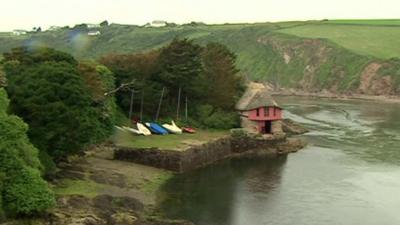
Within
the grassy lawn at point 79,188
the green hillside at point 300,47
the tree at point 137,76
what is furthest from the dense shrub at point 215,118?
the green hillside at point 300,47

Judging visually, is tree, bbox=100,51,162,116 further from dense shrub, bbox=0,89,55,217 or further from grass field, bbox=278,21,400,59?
grass field, bbox=278,21,400,59

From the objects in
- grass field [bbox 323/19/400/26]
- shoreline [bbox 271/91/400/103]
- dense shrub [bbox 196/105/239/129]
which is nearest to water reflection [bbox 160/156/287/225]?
dense shrub [bbox 196/105/239/129]

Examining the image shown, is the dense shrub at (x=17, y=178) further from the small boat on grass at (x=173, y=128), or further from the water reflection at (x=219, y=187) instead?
the small boat on grass at (x=173, y=128)

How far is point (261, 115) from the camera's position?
67.6m

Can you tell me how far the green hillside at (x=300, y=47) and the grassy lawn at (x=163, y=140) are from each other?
7374 cm

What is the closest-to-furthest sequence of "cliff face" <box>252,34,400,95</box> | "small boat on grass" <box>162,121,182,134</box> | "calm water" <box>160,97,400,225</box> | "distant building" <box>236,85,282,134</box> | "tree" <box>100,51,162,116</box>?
1. "calm water" <box>160,97,400,225</box>
2. "small boat on grass" <box>162,121,182,134</box>
3. "tree" <box>100,51,162,116</box>
4. "distant building" <box>236,85,282,134</box>
5. "cliff face" <box>252,34,400,95</box>

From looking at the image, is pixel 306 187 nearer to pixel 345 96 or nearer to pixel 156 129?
pixel 156 129

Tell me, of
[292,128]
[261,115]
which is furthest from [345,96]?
[261,115]

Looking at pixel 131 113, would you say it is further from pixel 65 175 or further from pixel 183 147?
pixel 65 175

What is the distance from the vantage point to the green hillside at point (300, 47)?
137 m

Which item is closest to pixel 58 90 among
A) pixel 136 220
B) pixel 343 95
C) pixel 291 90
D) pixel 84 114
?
pixel 84 114

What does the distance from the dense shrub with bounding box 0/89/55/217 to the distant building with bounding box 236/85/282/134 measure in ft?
114

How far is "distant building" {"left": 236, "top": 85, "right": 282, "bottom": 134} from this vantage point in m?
67.5

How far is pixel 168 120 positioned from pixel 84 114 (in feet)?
71.6
